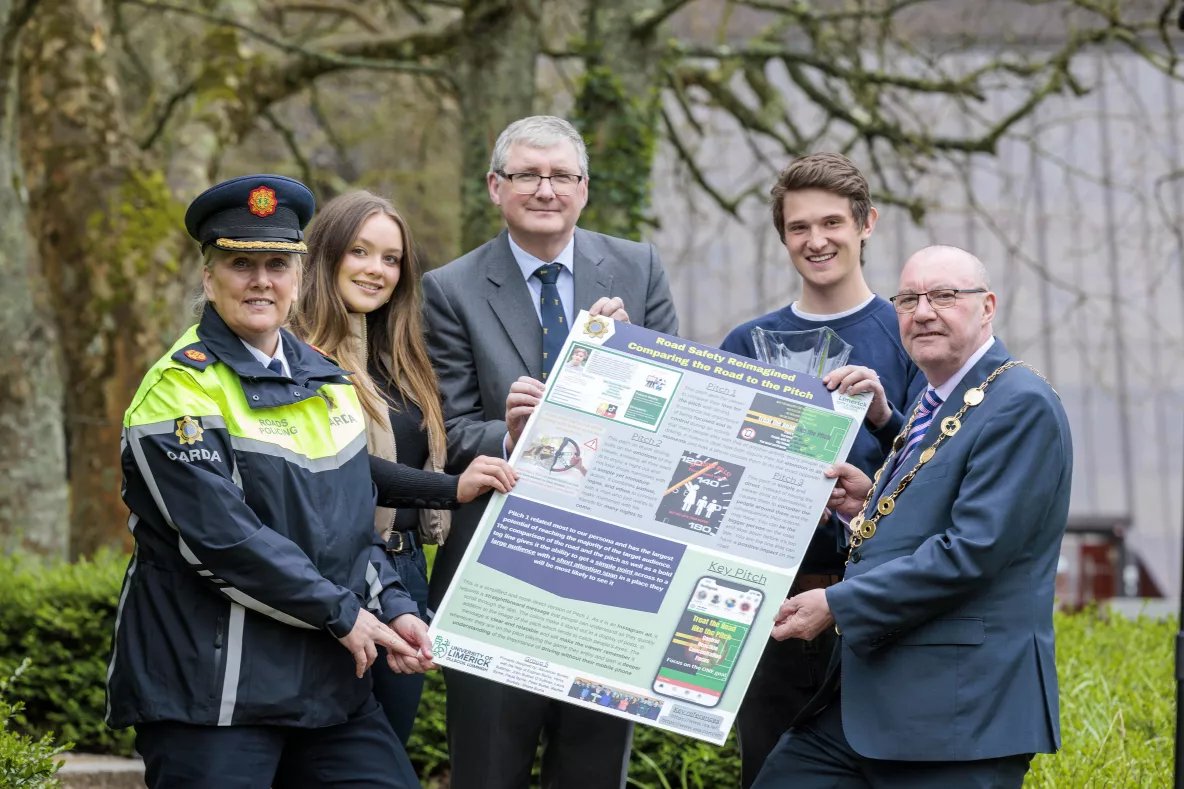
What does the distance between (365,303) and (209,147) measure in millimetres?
6405

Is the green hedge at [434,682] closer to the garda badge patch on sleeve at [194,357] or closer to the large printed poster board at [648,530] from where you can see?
the large printed poster board at [648,530]

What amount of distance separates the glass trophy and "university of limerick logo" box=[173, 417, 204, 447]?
1704 mm

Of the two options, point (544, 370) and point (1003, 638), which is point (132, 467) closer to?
point (544, 370)

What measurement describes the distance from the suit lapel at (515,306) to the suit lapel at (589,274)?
0.15m

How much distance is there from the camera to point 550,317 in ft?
14.0

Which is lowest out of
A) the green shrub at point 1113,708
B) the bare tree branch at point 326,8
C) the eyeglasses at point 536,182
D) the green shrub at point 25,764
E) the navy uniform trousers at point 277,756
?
the green shrub at point 1113,708

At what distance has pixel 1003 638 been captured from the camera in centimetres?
330

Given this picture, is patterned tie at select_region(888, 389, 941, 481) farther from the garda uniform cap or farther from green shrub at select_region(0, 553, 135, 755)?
green shrub at select_region(0, 553, 135, 755)

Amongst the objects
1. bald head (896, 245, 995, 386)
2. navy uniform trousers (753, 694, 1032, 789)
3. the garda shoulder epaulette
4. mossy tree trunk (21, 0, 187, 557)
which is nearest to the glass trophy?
bald head (896, 245, 995, 386)

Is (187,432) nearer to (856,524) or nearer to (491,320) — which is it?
(491,320)

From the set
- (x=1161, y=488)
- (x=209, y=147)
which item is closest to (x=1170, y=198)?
(x=1161, y=488)

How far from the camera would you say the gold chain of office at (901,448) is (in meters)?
3.42

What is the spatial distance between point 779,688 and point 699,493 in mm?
776

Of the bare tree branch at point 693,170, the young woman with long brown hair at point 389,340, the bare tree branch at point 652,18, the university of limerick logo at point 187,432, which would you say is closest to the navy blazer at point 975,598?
the young woman with long brown hair at point 389,340
